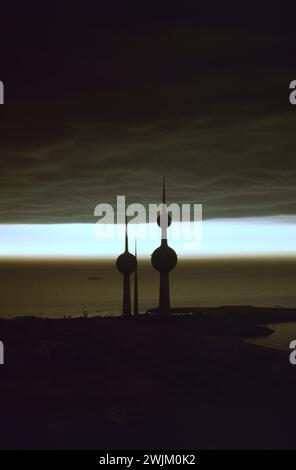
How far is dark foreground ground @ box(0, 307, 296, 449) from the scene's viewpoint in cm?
3222

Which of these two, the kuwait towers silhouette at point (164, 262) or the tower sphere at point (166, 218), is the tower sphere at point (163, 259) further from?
the tower sphere at point (166, 218)

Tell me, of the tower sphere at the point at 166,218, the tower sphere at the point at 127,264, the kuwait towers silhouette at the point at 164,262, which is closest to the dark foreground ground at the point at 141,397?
the tower sphere at the point at 166,218

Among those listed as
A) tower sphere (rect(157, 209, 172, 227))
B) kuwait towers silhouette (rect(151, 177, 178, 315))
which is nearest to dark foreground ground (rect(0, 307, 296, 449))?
tower sphere (rect(157, 209, 172, 227))

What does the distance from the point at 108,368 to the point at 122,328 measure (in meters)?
50.8

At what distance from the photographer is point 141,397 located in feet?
141

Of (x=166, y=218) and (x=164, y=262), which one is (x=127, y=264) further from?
(x=166, y=218)

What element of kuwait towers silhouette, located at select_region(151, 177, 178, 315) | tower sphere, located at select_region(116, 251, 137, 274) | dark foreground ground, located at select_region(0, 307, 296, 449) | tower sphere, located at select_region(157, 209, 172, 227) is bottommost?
dark foreground ground, located at select_region(0, 307, 296, 449)

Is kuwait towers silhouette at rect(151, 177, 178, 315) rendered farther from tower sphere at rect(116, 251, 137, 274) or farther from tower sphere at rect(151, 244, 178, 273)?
tower sphere at rect(116, 251, 137, 274)

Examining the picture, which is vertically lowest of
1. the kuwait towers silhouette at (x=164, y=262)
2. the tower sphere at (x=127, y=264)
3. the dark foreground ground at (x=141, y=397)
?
the dark foreground ground at (x=141, y=397)

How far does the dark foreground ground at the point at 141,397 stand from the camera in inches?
1268

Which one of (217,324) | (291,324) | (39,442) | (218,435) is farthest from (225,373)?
(291,324)

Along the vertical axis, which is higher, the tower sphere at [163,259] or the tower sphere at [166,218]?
the tower sphere at [166,218]

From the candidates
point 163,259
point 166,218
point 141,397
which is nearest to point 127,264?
point 163,259

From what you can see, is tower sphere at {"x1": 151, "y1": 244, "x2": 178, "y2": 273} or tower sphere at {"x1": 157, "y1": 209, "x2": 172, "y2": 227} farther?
tower sphere at {"x1": 151, "y1": 244, "x2": 178, "y2": 273}
